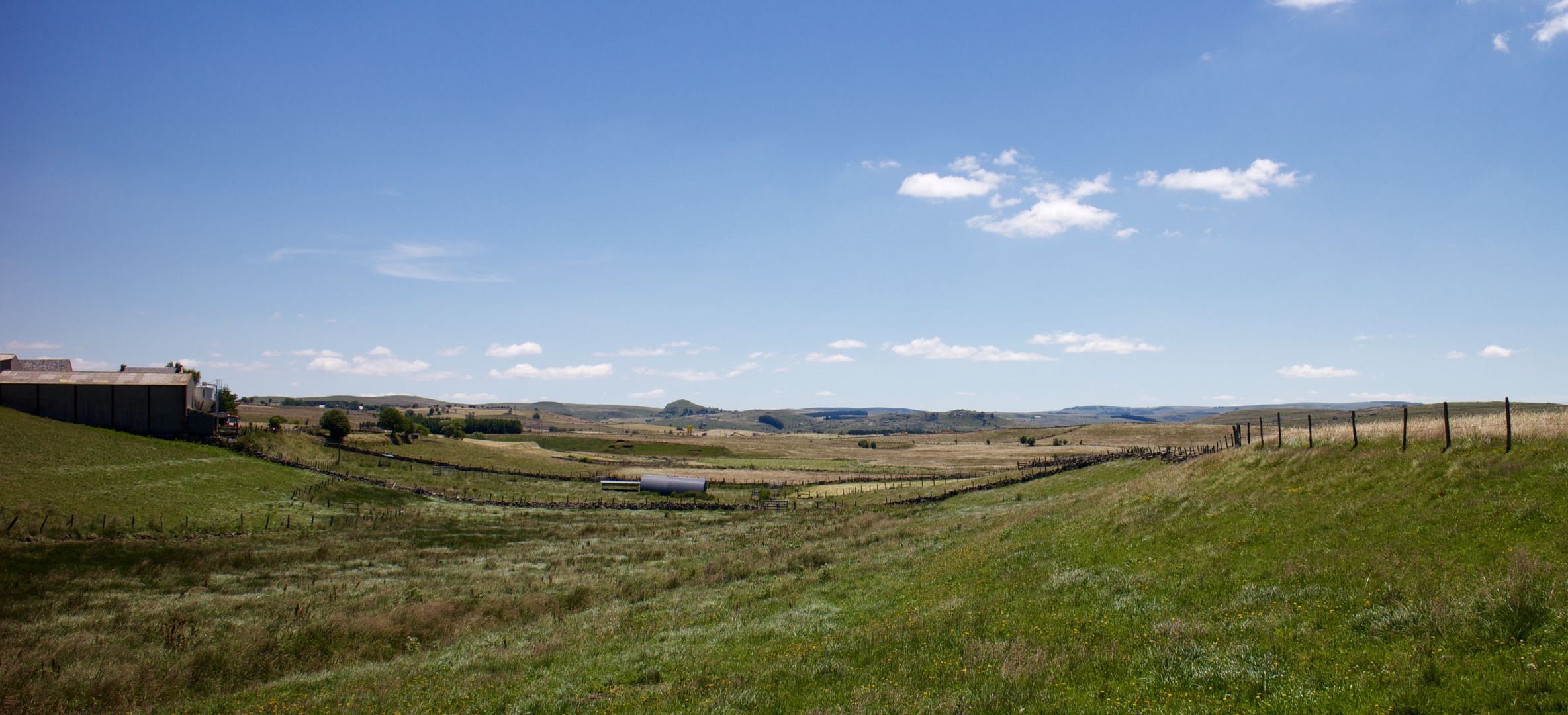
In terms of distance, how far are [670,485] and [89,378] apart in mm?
63649

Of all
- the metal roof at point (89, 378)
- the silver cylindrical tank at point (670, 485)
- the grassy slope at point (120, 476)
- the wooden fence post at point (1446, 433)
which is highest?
the metal roof at point (89, 378)

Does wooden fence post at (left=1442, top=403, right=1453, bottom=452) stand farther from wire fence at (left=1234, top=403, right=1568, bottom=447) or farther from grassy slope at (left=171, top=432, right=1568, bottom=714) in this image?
grassy slope at (left=171, top=432, right=1568, bottom=714)

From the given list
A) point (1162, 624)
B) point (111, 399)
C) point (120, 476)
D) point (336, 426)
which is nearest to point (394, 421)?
point (336, 426)

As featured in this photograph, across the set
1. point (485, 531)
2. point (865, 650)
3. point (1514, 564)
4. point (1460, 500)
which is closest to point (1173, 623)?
point (1514, 564)

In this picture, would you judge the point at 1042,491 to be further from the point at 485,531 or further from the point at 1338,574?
the point at 485,531

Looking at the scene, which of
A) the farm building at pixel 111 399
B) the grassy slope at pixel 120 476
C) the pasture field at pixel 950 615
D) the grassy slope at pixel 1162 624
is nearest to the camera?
the grassy slope at pixel 1162 624

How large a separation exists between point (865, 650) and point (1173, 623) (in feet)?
20.8

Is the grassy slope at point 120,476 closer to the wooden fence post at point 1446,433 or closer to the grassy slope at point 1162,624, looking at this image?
the grassy slope at point 1162,624

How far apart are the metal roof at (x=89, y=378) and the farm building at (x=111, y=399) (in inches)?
2.5

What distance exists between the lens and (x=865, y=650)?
48.2ft

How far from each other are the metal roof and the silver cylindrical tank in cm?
5264

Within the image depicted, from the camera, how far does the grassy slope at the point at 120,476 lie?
129 feet

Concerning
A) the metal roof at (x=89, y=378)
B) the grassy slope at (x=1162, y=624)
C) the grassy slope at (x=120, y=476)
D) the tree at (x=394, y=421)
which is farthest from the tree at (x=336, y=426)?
the grassy slope at (x=1162, y=624)

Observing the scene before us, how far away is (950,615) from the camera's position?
53.8ft
